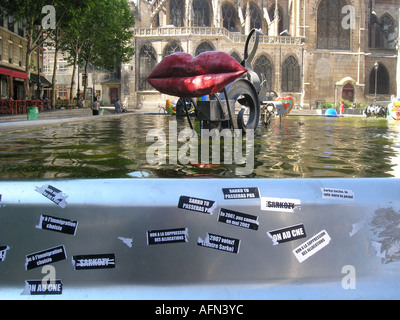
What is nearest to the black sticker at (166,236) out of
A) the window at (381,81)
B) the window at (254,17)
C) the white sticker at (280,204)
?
the white sticker at (280,204)

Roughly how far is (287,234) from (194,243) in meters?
0.46

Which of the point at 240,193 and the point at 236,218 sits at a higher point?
the point at 240,193

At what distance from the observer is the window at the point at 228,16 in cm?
4988

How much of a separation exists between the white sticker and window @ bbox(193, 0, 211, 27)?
160 feet

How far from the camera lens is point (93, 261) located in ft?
6.40

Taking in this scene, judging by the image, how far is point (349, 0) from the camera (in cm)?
4797

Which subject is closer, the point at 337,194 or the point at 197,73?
the point at 337,194

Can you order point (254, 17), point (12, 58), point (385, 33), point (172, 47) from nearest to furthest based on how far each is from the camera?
1. point (12, 58)
2. point (172, 47)
3. point (254, 17)
4. point (385, 33)

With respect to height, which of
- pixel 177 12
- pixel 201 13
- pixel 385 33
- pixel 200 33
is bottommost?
pixel 200 33

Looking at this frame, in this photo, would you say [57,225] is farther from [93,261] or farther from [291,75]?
[291,75]

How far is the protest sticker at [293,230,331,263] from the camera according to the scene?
1994 millimetres

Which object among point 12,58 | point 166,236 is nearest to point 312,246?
point 166,236

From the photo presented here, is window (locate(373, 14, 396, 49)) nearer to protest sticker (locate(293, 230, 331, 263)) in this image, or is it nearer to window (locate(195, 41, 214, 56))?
window (locate(195, 41, 214, 56))

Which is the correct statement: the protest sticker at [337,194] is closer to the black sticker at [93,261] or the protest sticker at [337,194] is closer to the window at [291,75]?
the black sticker at [93,261]
